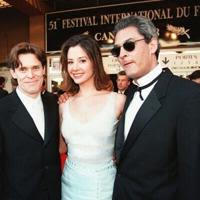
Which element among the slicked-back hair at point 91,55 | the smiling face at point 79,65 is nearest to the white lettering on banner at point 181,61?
the slicked-back hair at point 91,55

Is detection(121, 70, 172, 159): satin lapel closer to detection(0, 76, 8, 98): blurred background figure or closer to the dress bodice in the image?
the dress bodice

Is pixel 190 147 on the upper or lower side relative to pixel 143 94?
lower

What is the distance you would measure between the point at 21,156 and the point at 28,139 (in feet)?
0.41

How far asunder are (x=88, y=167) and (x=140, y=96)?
815 mm

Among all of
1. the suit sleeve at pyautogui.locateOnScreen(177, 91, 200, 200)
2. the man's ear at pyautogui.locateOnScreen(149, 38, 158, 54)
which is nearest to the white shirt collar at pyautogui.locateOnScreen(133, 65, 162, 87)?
the man's ear at pyautogui.locateOnScreen(149, 38, 158, 54)

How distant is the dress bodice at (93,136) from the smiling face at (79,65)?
1.01 ft

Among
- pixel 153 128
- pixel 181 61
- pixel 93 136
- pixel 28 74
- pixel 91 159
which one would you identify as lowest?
pixel 91 159

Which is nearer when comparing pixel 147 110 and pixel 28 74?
pixel 147 110

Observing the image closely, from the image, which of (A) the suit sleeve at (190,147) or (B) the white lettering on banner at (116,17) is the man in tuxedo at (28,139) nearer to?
(A) the suit sleeve at (190,147)

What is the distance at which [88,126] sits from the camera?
2801mm

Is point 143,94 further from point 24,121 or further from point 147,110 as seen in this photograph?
point 24,121

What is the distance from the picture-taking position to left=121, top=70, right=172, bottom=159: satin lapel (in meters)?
2.11


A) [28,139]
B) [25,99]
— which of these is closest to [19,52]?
[25,99]

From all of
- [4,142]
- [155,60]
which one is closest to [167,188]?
[155,60]
